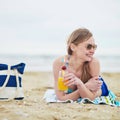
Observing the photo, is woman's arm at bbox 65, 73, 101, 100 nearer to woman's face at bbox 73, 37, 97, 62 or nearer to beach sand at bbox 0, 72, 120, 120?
beach sand at bbox 0, 72, 120, 120

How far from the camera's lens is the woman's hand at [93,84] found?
4074 mm

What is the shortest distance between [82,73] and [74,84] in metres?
0.17

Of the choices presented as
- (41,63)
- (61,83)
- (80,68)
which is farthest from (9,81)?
(41,63)

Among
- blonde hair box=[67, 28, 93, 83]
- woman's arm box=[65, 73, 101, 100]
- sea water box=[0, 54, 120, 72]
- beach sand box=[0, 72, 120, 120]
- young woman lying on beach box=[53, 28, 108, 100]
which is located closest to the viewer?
beach sand box=[0, 72, 120, 120]

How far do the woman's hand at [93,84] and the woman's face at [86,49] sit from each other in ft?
0.90

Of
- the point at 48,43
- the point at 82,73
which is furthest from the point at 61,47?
the point at 82,73

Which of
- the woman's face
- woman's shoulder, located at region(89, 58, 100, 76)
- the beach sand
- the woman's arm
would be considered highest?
the woman's face

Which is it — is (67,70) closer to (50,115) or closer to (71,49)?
(71,49)

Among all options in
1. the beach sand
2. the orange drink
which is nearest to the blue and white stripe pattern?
the beach sand

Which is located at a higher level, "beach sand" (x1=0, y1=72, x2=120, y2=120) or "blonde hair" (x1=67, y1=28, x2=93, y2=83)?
"blonde hair" (x1=67, y1=28, x2=93, y2=83)

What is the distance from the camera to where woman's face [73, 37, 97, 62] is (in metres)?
4.18

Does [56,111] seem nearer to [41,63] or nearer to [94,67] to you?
[94,67]

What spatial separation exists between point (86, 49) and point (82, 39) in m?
0.13

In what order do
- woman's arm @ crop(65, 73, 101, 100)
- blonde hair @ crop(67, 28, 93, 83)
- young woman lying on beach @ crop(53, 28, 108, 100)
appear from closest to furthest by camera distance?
woman's arm @ crop(65, 73, 101, 100) → young woman lying on beach @ crop(53, 28, 108, 100) → blonde hair @ crop(67, 28, 93, 83)
